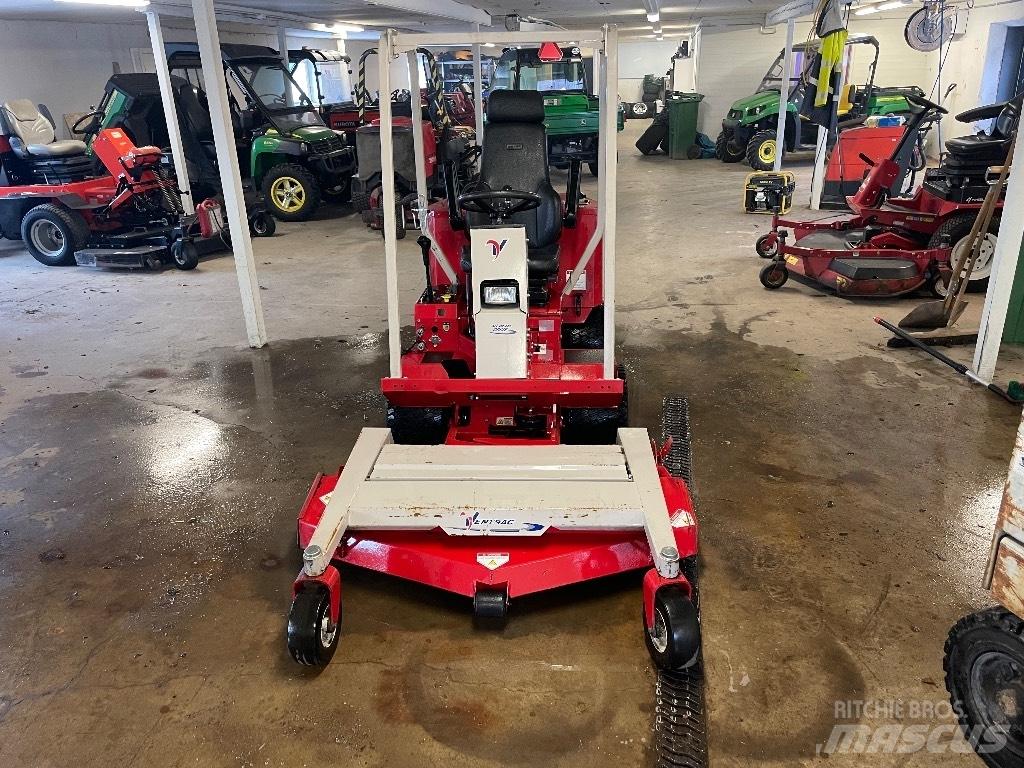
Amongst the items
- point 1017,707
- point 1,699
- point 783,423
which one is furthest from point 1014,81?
point 1,699

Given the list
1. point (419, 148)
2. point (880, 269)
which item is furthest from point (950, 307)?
point (419, 148)

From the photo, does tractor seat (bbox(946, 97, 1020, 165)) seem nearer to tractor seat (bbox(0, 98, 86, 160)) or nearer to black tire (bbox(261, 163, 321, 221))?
black tire (bbox(261, 163, 321, 221))

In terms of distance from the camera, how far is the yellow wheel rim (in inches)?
397

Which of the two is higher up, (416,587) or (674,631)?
(674,631)

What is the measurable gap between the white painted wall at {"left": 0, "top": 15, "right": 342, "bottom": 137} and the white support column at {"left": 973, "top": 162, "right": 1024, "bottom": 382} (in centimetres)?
1199

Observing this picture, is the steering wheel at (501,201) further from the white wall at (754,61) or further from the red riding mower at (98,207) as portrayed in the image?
the white wall at (754,61)

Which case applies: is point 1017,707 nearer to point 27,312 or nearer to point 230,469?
point 230,469

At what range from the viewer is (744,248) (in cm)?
836

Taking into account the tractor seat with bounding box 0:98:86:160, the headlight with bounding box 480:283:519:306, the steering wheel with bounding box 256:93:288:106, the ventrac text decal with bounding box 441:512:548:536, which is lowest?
the ventrac text decal with bounding box 441:512:548:536

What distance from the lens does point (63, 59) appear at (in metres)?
12.0

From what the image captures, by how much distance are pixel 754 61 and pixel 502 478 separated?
16579mm

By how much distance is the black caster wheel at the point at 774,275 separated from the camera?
6781 millimetres

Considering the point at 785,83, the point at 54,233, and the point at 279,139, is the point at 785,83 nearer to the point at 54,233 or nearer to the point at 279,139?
the point at 279,139

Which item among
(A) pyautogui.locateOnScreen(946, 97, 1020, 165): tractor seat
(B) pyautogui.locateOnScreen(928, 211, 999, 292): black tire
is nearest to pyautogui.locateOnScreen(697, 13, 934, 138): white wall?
(A) pyautogui.locateOnScreen(946, 97, 1020, 165): tractor seat
